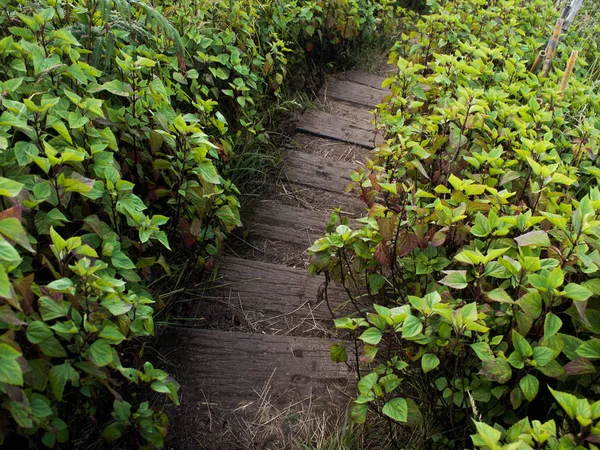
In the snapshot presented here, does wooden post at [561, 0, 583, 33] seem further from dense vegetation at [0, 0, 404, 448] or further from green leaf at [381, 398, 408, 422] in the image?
green leaf at [381, 398, 408, 422]

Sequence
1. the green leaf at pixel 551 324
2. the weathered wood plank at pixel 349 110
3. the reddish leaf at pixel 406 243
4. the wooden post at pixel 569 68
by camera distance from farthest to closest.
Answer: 1. the weathered wood plank at pixel 349 110
2. the wooden post at pixel 569 68
3. the reddish leaf at pixel 406 243
4. the green leaf at pixel 551 324

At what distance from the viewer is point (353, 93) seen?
4.48 metres

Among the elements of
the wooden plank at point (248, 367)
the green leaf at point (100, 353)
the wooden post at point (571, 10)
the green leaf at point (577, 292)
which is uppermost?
the wooden post at point (571, 10)

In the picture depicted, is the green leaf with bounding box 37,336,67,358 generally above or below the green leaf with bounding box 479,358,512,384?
below

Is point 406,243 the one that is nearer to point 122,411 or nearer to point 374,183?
point 374,183

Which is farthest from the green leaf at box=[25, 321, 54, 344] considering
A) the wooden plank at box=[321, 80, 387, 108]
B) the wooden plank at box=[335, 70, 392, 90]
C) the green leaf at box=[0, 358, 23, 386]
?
the wooden plank at box=[335, 70, 392, 90]

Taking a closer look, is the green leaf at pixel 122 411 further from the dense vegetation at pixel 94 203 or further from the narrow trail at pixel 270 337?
the narrow trail at pixel 270 337

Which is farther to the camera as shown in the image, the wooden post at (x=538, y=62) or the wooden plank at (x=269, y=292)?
the wooden post at (x=538, y=62)

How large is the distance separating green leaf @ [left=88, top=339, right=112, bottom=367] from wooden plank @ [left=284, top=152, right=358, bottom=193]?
7.01ft

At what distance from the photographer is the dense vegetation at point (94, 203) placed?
4.42 ft

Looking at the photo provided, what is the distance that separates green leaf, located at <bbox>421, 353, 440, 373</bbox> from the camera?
155cm

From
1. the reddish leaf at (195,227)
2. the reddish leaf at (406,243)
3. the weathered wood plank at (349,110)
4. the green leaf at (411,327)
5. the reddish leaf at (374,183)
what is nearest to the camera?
the green leaf at (411,327)

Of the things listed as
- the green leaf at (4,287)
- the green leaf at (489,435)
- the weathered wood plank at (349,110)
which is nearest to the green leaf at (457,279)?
the green leaf at (489,435)

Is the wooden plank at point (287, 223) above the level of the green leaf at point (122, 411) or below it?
below
